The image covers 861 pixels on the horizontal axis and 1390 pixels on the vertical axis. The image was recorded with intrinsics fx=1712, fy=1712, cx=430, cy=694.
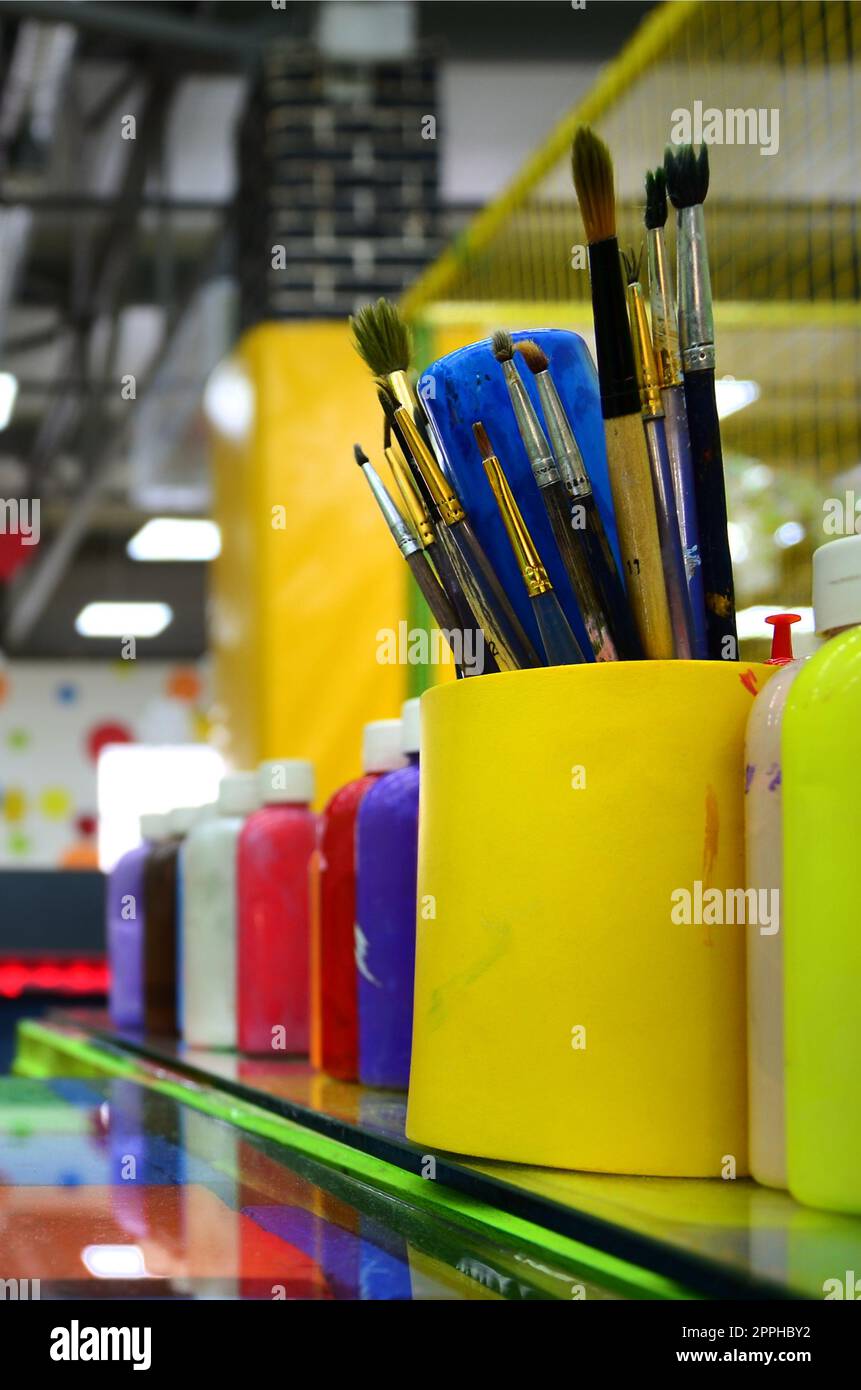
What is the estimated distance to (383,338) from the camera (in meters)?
Answer: 0.78

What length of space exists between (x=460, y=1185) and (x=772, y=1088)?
0.41ft

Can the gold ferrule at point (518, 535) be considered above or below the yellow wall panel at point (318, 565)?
below

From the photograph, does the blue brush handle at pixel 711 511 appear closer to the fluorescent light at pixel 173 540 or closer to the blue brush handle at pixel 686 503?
the blue brush handle at pixel 686 503

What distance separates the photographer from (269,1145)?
80 cm

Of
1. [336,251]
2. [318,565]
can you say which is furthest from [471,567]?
[336,251]

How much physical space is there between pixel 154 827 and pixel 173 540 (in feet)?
26.0

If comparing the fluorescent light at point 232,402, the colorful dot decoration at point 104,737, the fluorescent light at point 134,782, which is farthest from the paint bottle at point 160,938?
the colorful dot decoration at point 104,737

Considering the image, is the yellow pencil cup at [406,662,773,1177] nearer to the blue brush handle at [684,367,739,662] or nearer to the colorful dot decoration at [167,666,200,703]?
the blue brush handle at [684,367,739,662]

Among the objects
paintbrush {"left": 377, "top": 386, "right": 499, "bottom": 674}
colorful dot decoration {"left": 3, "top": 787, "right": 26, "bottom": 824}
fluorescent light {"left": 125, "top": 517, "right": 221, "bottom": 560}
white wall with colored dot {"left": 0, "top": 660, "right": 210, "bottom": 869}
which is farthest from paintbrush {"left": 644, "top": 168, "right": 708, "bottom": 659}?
colorful dot decoration {"left": 3, "top": 787, "right": 26, "bottom": 824}

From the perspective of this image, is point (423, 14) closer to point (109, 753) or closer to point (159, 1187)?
point (159, 1187)

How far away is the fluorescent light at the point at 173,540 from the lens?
30.0 ft

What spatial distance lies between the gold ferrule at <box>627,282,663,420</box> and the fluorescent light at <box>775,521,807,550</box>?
250cm

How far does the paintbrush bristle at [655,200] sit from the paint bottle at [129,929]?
1078mm

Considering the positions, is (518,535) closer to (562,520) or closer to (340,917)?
(562,520)
